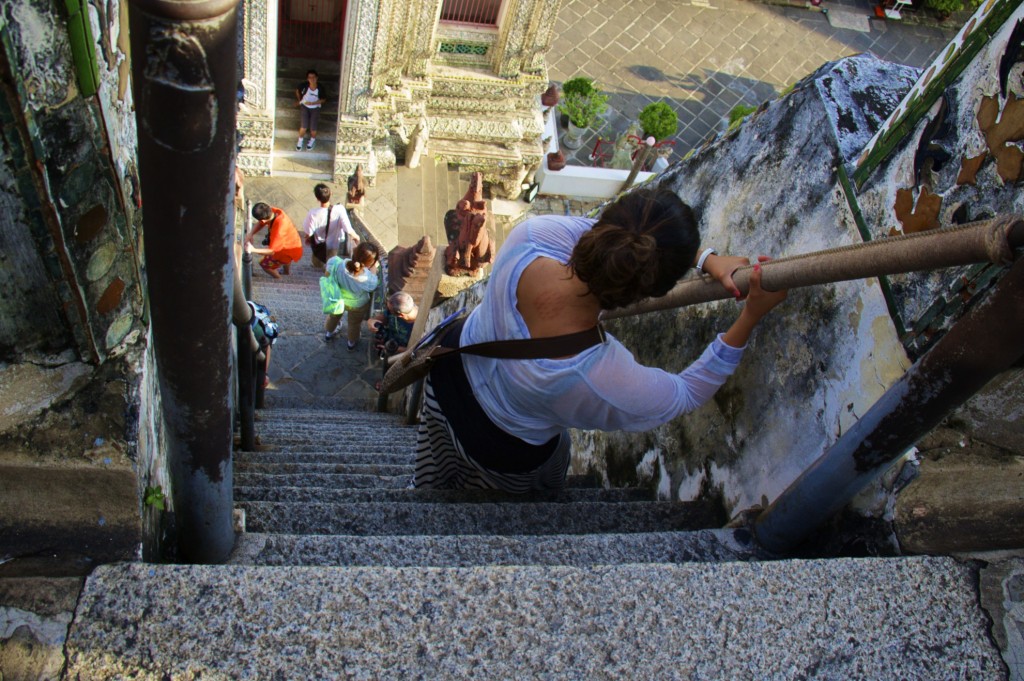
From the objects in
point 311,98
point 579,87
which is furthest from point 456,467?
point 579,87

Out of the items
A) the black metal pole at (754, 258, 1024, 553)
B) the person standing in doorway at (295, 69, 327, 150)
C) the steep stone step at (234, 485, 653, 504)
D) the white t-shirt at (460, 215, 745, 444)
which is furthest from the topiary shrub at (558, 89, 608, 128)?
the black metal pole at (754, 258, 1024, 553)

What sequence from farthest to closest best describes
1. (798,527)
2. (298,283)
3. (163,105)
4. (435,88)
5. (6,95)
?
(435,88) < (298,283) < (798,527) < (6,95) < (163,105)

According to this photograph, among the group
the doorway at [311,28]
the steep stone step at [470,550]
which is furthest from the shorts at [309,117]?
the steep stone step at [470,550]

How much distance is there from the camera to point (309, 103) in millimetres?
10398

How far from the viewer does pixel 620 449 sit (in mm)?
3779

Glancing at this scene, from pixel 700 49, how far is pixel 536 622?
1307 centimetres

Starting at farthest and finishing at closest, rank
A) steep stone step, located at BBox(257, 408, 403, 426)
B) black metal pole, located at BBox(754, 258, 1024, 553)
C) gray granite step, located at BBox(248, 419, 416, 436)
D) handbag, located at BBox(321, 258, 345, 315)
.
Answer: handbag, located at BBox(321, 258, 345, 315)
steep stone step, located at BBox(257, 408, 403, 426)
gray granite step, located at BBox(248, 419, 416, 436)
black metal pole, located at BBox(754, 258, 1024, 553)

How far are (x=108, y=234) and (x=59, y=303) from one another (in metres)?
0.19

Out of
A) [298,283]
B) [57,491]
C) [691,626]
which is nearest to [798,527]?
[691,626]

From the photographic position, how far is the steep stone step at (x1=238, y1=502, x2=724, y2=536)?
107 inches

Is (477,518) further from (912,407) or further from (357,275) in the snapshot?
(357,275)

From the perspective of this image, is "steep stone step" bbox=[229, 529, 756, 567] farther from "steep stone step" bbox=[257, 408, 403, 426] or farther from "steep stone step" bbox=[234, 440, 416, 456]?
"steep stone step" bbox=[257, 408, 403, 426]

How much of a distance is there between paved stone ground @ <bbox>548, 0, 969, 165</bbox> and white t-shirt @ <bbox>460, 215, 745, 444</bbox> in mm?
10167

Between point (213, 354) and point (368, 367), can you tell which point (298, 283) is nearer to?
point (368, 367)
